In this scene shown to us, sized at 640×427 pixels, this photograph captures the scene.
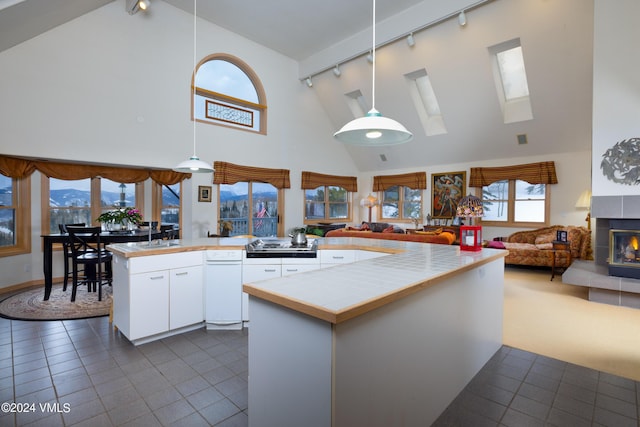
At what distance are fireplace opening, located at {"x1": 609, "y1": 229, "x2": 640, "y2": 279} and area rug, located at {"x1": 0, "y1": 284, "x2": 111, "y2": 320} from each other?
608 centimetres

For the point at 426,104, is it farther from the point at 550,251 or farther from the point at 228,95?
the point at 228,95

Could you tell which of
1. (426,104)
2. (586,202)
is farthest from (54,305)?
(586,202)

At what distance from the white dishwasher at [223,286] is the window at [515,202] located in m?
6.34

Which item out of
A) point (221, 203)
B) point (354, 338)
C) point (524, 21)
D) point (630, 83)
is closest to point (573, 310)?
point (630, 83)

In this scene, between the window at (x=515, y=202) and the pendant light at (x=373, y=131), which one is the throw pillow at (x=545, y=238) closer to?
the window at (x=515, y=202)

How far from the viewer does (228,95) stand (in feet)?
20.9

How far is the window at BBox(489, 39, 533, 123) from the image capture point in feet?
18.9

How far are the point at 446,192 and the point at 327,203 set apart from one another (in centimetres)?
308

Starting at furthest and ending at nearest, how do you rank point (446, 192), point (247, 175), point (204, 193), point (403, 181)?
point (403, 181) → point (446, 192) → point (247, 175) → point (204, 193)

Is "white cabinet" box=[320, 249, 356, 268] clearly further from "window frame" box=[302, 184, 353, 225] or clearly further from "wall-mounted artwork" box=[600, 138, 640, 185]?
"window frame" box=[302, 184, 353, 225]

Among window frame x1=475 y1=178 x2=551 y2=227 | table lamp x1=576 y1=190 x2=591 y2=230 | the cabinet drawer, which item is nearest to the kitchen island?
the cabinet drawer

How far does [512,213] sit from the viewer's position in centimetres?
692

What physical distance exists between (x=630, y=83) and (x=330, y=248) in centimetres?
406

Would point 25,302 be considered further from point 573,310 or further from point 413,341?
point 573,310
